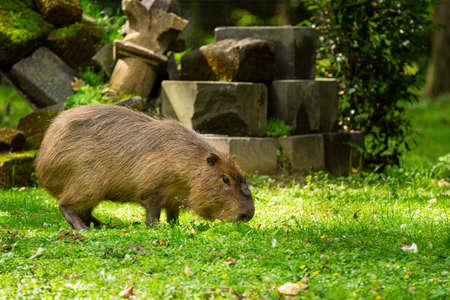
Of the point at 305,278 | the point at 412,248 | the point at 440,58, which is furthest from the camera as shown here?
the point at 440,58

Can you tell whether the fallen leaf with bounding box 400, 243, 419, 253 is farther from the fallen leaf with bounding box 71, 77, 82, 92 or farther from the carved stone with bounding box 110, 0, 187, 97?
the fallen leaf with bounding box 71, 77, 82, 92

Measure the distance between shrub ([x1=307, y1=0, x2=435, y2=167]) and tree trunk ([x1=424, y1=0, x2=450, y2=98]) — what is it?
1231cm

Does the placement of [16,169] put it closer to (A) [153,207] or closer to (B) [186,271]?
(A) [153,207]

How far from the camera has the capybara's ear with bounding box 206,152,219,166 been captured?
16.9 feet

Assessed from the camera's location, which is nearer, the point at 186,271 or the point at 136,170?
the point at 186,271

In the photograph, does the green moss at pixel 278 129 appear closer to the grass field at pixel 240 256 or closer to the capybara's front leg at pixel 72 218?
the grass field at pixel 240 256

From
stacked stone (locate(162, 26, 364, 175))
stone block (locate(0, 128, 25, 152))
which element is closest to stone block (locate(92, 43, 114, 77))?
stacked stone (locate(162, 26, 364, 175))

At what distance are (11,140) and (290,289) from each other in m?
5.34

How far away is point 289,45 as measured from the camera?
8070 mm

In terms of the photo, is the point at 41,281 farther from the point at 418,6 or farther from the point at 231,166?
the point at 418,6

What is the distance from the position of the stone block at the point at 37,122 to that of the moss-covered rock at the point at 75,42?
1.08 metres

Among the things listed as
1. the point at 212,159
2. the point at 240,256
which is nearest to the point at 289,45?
the point at 212,159

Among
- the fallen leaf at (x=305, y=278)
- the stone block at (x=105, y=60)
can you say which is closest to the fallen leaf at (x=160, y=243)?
the fallen leaf at (x=305, y=278)

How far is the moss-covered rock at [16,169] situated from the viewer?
286 inches
